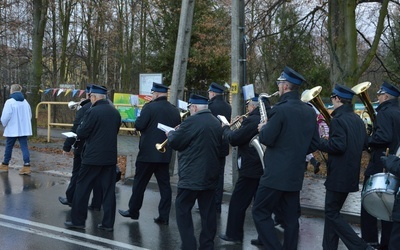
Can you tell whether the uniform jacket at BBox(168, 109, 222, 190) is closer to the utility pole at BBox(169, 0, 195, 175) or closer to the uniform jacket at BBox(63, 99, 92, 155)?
the uniform jacket at BBox(63, 99, 92, 155)

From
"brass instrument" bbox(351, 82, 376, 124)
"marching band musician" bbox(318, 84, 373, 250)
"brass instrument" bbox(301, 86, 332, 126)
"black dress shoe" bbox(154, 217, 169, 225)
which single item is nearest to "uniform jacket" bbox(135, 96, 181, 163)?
"black dress shoe" bbox(154, 217, 169, 225)

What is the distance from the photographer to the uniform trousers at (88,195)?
7297 millimetres

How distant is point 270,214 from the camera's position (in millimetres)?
5684

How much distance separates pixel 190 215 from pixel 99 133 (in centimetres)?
192

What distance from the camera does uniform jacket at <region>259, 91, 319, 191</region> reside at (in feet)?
18.0

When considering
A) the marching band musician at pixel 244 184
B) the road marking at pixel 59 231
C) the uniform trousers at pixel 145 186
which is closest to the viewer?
the road marking at pixel 59 231

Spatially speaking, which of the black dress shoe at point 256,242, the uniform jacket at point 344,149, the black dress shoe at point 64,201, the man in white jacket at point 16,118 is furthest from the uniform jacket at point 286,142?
the man in white jacket at point 16,118

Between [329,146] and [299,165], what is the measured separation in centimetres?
55

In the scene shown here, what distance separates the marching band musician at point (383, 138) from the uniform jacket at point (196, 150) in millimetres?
1948

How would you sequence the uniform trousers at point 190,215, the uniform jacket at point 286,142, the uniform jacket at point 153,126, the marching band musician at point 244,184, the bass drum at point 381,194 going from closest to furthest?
the bass drum at point 381,194
the uniform jacket at point 286,142
the uniform trousers at point 190,215
the marching band musician at point 244,184
the uniform jacket at point 153,126

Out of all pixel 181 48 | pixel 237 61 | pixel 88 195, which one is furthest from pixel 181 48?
pixel 88 195

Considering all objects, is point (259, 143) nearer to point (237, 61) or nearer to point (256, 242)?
point (256, 242)

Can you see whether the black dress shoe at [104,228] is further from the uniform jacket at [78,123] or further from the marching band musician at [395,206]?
the marching band musician at [395,206]

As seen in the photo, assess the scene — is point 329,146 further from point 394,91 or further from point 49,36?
point 49,36
